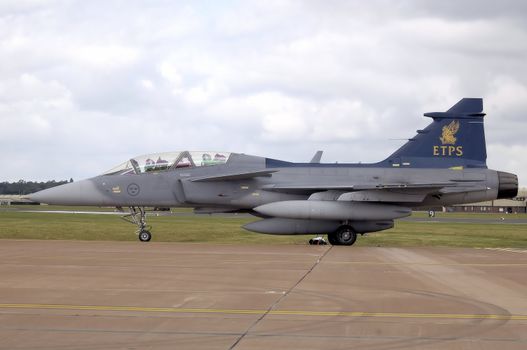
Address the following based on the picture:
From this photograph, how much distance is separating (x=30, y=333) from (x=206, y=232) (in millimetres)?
23808

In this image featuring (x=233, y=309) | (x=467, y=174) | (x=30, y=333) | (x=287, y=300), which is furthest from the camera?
(x=467, y=174)

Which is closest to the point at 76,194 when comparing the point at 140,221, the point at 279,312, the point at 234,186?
the point at 140,221

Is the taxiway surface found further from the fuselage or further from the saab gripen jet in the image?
the fuselage

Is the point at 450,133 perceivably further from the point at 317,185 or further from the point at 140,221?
the point at 140,221

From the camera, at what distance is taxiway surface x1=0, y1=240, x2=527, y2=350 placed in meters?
6.75

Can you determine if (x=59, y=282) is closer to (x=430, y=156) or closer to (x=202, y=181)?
(x=202, y=181)

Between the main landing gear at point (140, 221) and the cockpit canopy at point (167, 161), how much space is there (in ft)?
4.29

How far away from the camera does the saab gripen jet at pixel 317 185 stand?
71.0 ft

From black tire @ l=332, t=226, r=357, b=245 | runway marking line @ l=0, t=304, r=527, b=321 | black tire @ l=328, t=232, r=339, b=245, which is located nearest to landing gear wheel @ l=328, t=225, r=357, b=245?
black tire @ l=332, t=226, r=357, b=245

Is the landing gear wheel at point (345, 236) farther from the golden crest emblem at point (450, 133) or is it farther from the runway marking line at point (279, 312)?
the runway marking line at point (279, 312)

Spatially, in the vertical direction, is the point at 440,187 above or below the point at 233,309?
above

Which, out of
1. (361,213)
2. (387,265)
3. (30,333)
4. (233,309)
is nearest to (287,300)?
(233,309)

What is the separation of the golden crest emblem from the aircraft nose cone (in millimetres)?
11074

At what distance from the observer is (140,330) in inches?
278
